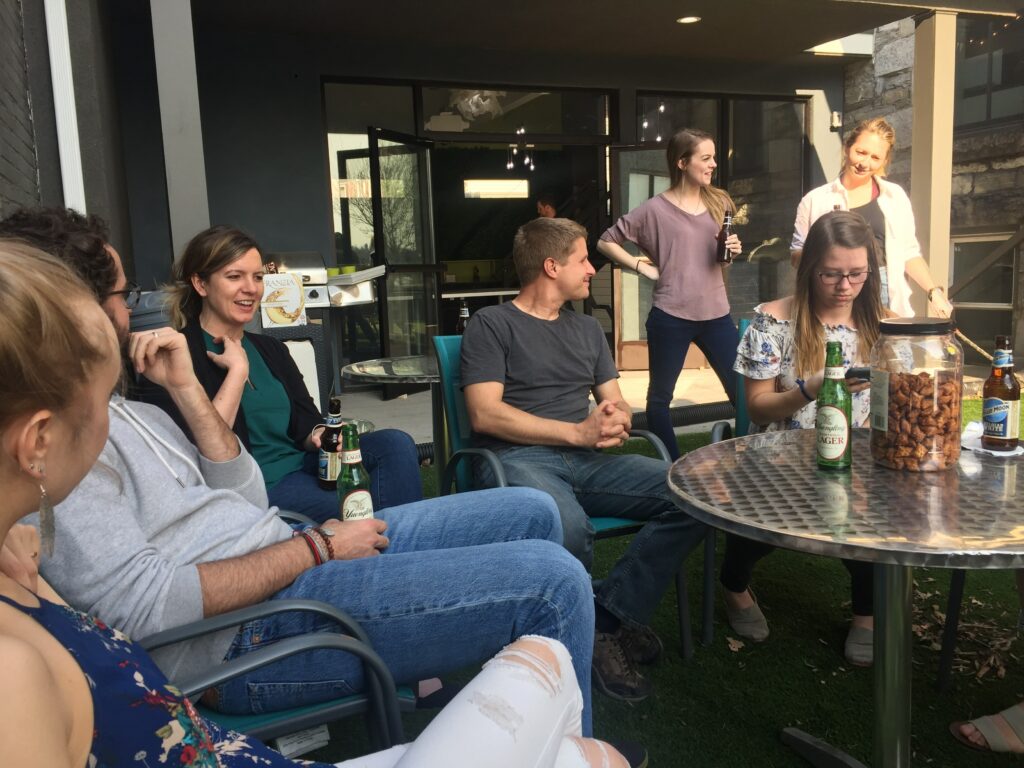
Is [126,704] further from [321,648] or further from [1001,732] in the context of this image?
[1001,732]

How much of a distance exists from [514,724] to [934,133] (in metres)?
6.27

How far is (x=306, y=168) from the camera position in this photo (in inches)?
261

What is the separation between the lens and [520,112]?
307 inches

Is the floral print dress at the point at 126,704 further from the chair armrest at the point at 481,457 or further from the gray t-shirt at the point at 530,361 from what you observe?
the gray t-shirt at the point at 530,361

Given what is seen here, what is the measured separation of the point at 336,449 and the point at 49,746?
1.71 m

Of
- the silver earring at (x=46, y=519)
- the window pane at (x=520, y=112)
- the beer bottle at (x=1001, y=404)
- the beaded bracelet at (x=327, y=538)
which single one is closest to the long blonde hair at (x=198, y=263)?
the beaded bracelet at (x=327, y=538)

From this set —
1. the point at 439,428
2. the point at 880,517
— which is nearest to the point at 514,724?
the point at 880,517

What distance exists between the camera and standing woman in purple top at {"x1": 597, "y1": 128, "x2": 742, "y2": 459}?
151 inches

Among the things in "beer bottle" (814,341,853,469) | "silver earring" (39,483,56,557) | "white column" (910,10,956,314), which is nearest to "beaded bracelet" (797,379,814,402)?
"beer bottle" (814,341,853,469)

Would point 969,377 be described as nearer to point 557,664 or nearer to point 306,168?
point 306,168

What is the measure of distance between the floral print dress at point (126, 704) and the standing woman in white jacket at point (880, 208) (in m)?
3.44

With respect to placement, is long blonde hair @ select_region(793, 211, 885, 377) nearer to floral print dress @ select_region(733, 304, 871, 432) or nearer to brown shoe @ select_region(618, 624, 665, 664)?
floral print dress @ select_region(733, 304, 871, 432)

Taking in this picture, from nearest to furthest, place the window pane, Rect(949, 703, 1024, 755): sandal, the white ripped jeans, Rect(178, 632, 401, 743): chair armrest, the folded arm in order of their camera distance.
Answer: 1. the white ripped jeans
2. Rect(178, 632, 401, 743): chair armrest
3. Rect(949, 703, 1024, 755): sandal
4. the folded arm
5. the window pane

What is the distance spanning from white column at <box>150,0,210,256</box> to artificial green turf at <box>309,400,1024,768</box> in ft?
7.57
